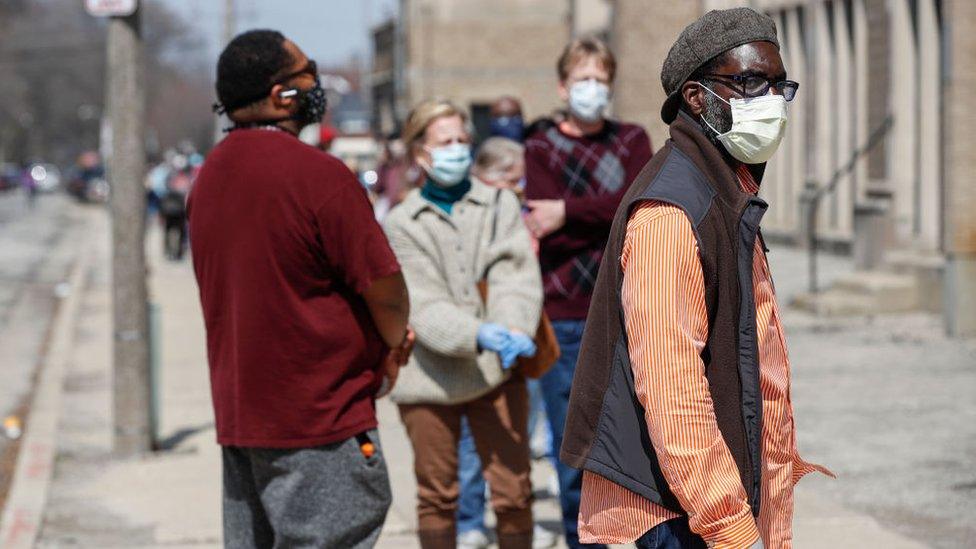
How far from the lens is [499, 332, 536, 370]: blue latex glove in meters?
5.29

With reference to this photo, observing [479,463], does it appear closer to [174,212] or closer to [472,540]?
[472,540]

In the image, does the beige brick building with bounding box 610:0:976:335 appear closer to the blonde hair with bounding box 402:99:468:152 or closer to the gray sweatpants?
the blonde hair with bounding box 402:99:468:152

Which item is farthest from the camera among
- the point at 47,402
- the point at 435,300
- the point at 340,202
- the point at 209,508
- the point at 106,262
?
the point at 106,262

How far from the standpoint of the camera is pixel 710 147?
3154 millimetres

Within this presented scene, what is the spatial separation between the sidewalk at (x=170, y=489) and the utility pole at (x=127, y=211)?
0.50 metres

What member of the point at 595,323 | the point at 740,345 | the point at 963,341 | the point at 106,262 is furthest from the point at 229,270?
the point at 106,262

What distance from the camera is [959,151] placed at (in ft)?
43.5

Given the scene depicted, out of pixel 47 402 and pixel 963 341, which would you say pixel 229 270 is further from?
Result: pixel 963 341

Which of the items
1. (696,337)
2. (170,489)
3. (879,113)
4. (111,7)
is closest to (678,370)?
(696,337)

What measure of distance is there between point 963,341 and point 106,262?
20.1 meters

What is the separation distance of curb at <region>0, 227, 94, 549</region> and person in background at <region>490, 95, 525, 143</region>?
3.16 m

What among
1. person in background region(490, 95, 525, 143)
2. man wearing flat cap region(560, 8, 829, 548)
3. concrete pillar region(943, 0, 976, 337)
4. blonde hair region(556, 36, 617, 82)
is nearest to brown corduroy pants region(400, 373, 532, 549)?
blonde hair region(556, 36, 617, 82)

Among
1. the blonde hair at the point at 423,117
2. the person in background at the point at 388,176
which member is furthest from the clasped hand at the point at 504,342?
the person in background at the point at 388,176

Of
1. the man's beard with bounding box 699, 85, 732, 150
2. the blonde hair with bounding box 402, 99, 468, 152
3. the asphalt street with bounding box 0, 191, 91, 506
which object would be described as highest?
the man's beard with bounding box 699, 85, 732, 150
